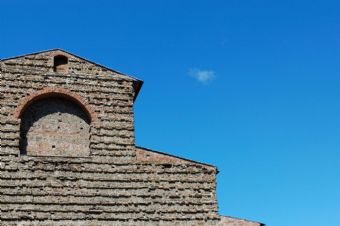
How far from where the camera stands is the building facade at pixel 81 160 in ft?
46.5

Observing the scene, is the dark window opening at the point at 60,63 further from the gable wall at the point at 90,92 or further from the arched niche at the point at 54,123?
the arched niche at the point at 54,123

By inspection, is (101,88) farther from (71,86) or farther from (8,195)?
(8,195)

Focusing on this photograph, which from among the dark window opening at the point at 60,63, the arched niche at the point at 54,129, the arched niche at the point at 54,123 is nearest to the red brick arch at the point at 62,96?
the arched niche at the point at 54,123

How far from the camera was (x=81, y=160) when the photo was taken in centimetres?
1484

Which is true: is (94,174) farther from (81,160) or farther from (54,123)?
(54,123)

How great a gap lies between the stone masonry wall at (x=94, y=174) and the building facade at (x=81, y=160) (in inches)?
0.9

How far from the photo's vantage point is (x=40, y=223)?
13820mm

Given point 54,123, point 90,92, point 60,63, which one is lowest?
point 54,123

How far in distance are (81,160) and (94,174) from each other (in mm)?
497

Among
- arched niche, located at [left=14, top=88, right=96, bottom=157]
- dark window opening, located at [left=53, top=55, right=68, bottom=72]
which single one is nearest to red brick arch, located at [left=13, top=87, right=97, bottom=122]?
arched niche, located at [left=14, top=88, right=96, bottom=157]

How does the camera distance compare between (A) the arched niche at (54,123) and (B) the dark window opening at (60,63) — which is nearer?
(A) the arched niche at (54,123)

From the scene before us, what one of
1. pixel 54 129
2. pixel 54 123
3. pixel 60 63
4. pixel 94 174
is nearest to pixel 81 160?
pixel 94 174

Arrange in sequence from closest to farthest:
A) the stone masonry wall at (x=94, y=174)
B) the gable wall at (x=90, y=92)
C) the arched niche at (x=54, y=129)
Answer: the stone masonry wall at (x=94, y=174), the arched niche at (x=54, y=129), the gable wall at (x=90, y=92)

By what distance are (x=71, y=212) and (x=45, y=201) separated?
669 millimetres
